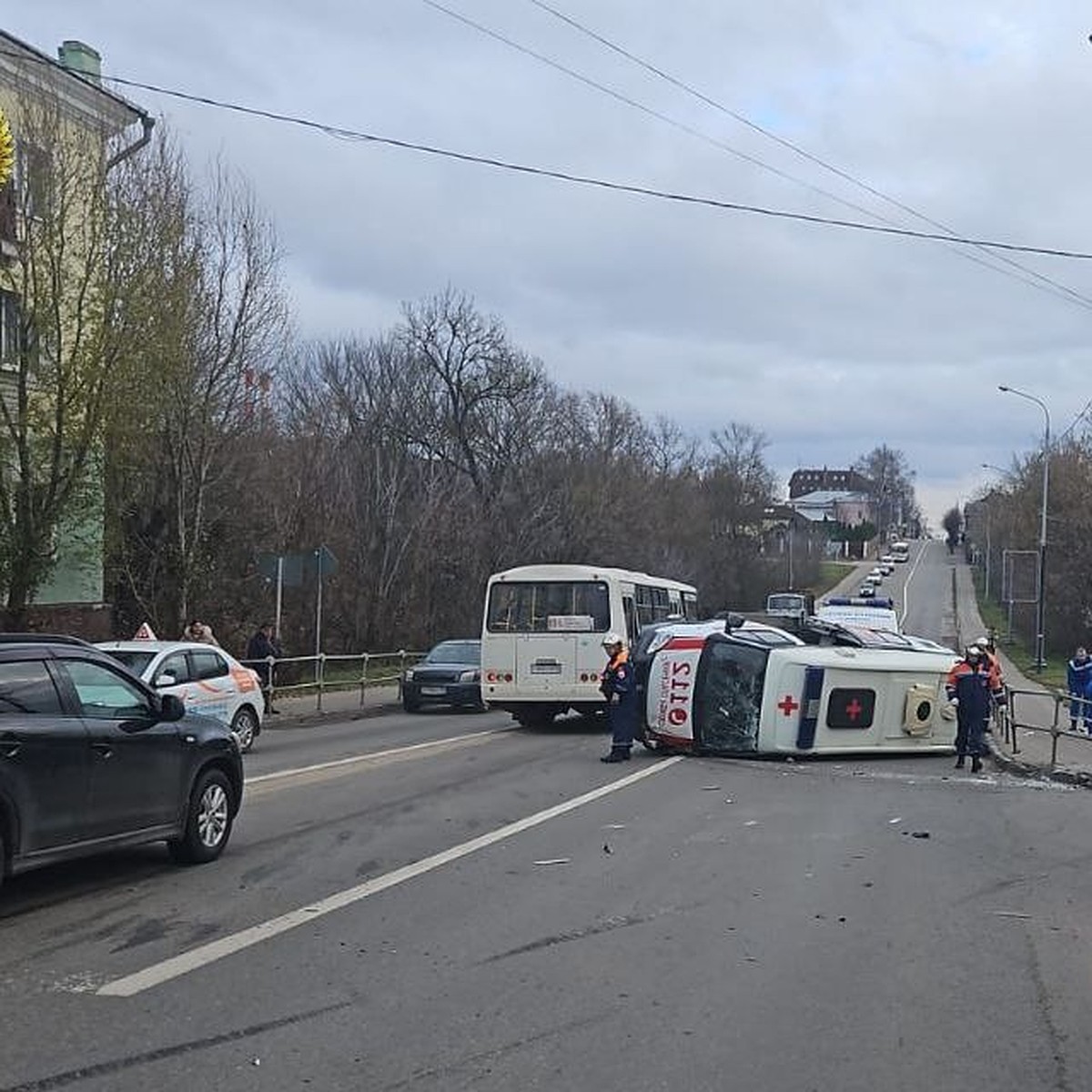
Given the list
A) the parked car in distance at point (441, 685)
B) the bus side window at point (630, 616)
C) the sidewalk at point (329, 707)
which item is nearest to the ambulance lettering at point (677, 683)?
the bus side window at point (630, 616)

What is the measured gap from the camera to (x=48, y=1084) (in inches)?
206

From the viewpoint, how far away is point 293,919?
813 centimetres

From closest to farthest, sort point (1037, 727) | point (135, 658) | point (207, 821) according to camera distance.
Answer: point (207, 821), point (135, 658), point (1037, 727)

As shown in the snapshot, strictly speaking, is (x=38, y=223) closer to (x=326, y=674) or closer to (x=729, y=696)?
(x=729, y=696)

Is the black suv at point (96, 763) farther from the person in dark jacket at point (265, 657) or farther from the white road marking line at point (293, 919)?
the person in dark jacket at point (265, 657)

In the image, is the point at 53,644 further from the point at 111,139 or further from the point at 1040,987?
the point at 111,139

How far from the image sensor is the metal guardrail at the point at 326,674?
2623cm

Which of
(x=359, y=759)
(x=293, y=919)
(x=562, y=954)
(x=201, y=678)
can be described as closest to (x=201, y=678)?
(x=201, y=678)

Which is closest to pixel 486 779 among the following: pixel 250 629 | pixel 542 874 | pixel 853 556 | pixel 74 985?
pixel 542 874

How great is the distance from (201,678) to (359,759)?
226 centimetres

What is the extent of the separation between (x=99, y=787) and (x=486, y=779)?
7.74 m

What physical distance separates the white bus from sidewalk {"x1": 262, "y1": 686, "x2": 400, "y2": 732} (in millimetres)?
3637

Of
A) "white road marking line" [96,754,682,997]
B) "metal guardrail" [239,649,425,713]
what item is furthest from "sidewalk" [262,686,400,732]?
"white road marking line" [96,754,682,997]

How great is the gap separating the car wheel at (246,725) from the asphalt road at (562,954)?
18.6 feet
